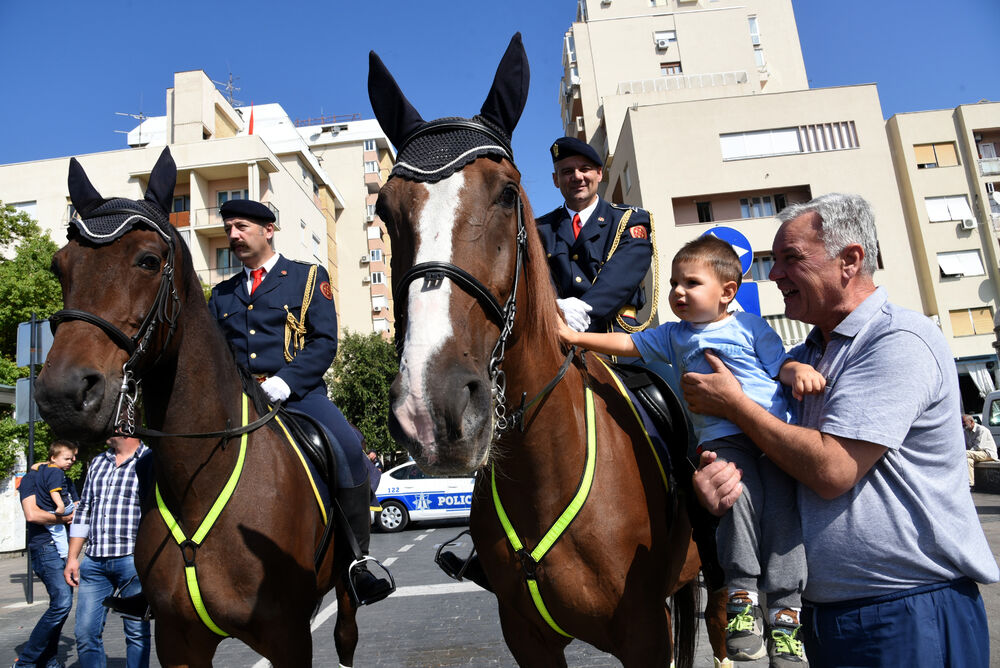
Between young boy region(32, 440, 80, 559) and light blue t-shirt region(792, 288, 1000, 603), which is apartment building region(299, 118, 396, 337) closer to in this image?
young boy region(32, 440, 80, 559)

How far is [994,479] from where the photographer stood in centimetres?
1485

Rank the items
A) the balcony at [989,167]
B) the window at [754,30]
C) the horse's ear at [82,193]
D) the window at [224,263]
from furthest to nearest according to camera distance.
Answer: the window at [754,30]
the window at [224,263]
the balcony at [989,167]
the horse's ear at [82,193]

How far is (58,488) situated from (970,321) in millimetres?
40730

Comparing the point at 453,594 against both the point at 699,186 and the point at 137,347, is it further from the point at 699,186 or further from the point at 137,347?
the point at 699,186

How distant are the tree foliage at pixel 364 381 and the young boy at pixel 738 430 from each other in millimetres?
34277

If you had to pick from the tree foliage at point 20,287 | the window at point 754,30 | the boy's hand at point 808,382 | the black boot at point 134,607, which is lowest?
the black boot at point 134,607

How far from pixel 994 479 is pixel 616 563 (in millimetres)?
16144

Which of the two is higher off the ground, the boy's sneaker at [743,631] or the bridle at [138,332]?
the bridle at [138,332]

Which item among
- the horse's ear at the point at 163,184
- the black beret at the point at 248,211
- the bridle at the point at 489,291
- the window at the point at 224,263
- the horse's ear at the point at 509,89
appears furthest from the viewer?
the window at the point at 224,263

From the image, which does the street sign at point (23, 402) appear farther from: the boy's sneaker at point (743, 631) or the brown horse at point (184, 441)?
the boy's sneaker at point (743, 631)

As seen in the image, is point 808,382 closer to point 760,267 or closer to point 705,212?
point 760,267

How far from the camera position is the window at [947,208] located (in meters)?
37.0

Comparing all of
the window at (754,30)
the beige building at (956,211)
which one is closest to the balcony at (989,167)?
the beige building at (956,211)

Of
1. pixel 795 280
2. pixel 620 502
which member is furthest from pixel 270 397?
pixel 795 280
